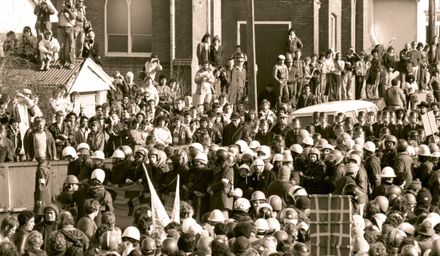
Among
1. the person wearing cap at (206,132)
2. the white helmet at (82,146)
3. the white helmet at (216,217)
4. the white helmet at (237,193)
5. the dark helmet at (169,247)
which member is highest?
the person wearing cap at (206,132)

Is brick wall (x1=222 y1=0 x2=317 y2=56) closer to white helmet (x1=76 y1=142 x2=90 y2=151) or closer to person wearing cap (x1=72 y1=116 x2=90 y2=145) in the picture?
person wearing cap (x1=72 y1=116 x2=90 y2=145)

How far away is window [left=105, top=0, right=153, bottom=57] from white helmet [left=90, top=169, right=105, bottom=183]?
2005cm

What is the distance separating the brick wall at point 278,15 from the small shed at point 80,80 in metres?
9.97

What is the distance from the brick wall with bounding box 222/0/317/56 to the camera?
156ft

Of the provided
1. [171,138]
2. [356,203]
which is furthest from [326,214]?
[171,138]

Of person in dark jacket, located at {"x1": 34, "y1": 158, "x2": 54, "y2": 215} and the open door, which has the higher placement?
the open door

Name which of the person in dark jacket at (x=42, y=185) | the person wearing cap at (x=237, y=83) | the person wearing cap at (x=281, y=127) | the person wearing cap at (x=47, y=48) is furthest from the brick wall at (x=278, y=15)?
the person in dark jacket at (x=42, y=185)

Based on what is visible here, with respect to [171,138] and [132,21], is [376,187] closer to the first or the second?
[171,138]

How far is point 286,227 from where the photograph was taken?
69.6ft

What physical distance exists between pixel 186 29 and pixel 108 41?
266 cm

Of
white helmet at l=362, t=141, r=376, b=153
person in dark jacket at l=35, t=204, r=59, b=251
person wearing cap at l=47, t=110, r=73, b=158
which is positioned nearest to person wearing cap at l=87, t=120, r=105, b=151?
person wearing cap at l=47, t=110, r=73, b=158

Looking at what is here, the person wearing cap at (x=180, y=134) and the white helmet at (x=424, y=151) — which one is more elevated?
the person wearing cap at (x=180, y=134)

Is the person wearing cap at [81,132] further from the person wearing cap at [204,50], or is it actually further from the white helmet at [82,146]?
the person wearing cap at [204,50]

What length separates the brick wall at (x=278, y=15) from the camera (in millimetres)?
47500
